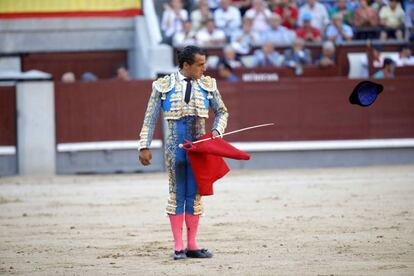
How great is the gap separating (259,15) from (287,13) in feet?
1.64

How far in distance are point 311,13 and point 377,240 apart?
9.51 metres

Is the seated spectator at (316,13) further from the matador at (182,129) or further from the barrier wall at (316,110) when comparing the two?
the matador at (182,129)

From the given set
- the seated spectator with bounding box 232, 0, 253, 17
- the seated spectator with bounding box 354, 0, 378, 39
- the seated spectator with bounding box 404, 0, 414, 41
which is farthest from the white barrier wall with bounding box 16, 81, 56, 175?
the seated spectator with bounding box 404, 0, 414, 41

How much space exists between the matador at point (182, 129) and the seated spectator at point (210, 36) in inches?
358

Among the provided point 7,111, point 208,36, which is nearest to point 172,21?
point 208,36

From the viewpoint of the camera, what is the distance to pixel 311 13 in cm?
1712

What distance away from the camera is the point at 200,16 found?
16453 mm

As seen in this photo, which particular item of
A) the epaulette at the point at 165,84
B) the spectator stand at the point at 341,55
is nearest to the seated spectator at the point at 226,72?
the spectator stand at the point at 341,55

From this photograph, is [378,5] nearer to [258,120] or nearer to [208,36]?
[208,36]

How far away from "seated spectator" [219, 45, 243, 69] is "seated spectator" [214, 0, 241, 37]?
59 cm

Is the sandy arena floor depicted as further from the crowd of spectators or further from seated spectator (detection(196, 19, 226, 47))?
seated spectator (detection(196, 19, 226, 47))

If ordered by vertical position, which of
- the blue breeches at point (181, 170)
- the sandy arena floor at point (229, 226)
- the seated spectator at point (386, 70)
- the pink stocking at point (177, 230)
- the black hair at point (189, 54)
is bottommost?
the sandy arena floor at point (229, 226)

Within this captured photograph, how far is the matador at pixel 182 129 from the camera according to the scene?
7223 mm

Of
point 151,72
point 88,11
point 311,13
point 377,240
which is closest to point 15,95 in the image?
point 151,72
